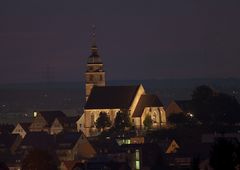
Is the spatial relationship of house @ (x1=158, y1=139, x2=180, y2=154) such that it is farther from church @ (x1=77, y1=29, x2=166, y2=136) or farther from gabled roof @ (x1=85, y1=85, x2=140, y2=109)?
gabled roof @ (x1=85, y1=85, x2=140, y2=109)

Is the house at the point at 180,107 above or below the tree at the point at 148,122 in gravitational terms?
above

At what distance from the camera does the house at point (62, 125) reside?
139250mm

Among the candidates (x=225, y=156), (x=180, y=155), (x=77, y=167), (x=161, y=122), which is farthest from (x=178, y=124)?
(x=225, y=156)

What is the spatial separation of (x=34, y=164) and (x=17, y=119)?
76.1 meters

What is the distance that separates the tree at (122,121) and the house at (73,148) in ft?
29.0

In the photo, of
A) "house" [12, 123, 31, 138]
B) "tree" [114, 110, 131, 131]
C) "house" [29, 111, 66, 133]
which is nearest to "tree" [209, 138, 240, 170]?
"tree" [114, 110, 131, 131]

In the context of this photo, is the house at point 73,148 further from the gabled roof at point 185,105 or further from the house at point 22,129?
the gabled roof at point 185,105

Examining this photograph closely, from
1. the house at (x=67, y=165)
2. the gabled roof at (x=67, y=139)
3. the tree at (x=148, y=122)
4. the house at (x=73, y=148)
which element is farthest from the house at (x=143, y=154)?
the tree at (x=148, y=122)

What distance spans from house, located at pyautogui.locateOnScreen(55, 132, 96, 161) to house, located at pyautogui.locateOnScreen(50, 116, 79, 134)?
13.7m

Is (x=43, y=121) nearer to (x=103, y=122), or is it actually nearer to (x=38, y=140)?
(x=103, y=122)

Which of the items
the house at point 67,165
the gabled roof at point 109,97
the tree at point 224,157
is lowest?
the tree at point 224,157

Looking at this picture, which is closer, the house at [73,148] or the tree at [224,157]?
the tree at [224,157]

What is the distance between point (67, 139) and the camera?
123438mm

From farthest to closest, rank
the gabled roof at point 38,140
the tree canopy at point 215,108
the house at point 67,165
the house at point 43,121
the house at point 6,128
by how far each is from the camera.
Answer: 1. the house at point 6,128
2. the house at point 43,121
3. the tree canopy at point 215,108
4. the gabled roof at point 38,140
5. the house at point 67,165
